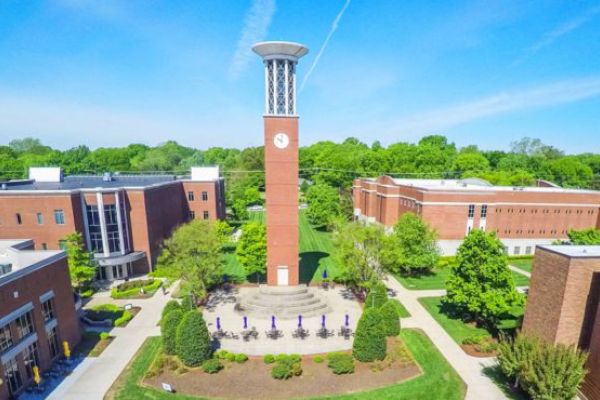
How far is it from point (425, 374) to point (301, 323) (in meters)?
8.72

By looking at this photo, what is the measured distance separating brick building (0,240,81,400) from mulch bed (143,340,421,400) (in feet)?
20.7

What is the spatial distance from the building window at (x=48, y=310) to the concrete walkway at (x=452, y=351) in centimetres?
2296

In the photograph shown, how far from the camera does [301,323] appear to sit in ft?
72.8

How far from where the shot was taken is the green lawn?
29.4 m

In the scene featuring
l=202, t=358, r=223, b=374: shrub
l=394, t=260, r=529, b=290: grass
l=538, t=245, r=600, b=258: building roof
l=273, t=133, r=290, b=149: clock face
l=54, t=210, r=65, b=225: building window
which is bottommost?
l=394, t=260, r=529, b=290: grass

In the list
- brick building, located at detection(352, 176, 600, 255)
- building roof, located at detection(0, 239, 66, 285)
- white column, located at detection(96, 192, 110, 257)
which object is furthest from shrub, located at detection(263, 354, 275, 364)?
brick building, located at detection(352, 176, 600, 255)

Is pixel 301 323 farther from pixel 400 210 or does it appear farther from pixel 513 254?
pixel 513 254

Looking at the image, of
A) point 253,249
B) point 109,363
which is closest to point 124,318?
point 109,363

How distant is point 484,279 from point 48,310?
1078 inches

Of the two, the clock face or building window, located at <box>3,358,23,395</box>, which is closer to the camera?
building window, located at <box>3,358,23,395</box>

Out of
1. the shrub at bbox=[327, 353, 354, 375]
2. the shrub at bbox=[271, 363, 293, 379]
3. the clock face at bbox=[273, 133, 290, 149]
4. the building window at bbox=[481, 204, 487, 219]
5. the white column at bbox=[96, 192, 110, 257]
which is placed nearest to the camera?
the shrub at bbox=[271, 363, 293, 379]

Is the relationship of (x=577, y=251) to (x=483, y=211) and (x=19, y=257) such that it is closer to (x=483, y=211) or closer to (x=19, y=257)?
(x=483, y=211)

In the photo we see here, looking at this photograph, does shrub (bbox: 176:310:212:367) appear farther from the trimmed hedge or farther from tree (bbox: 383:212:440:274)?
tree (bbox: 383:212:440:274)

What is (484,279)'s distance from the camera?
66.6 ft
